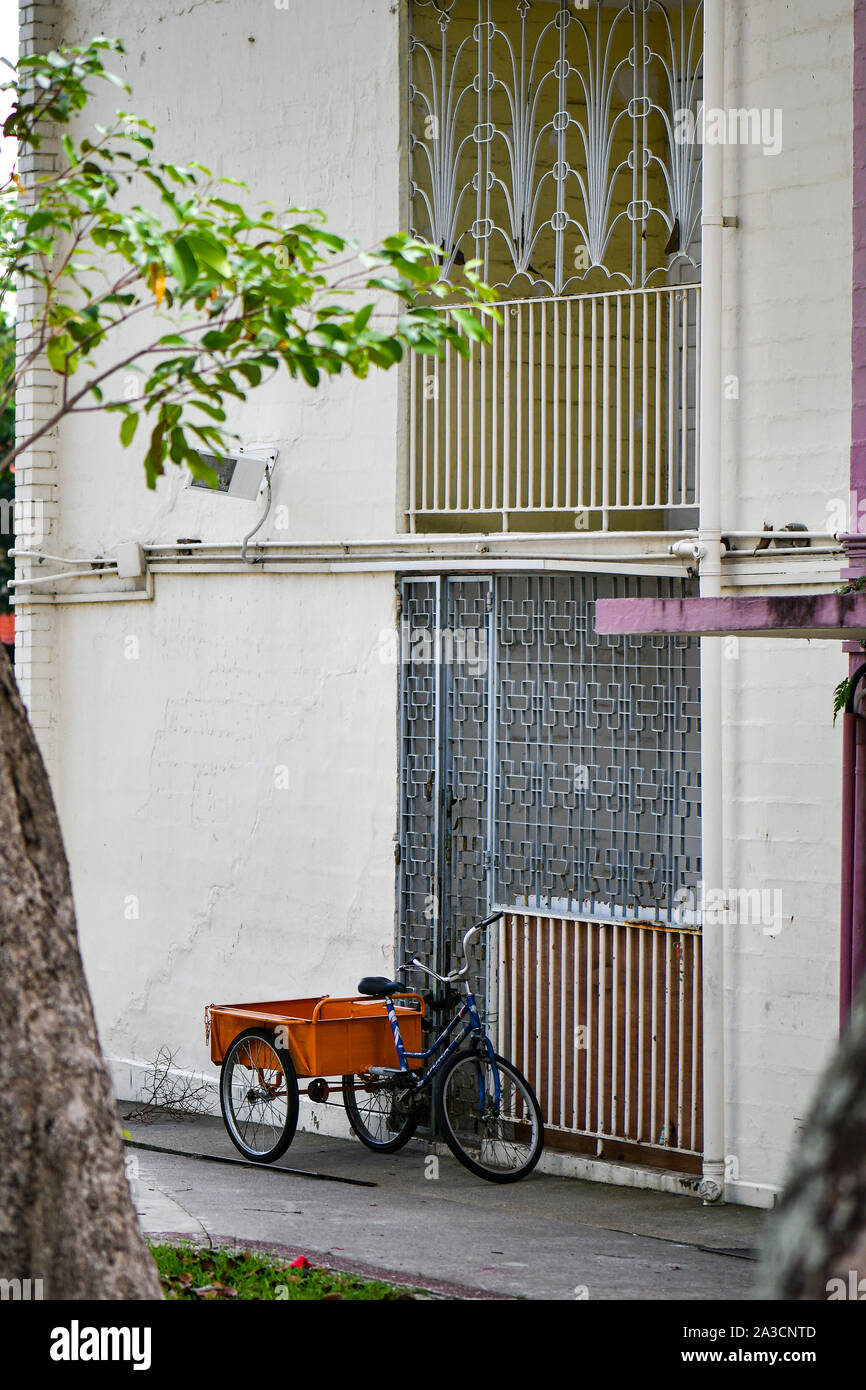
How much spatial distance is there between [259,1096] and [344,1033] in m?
0.71

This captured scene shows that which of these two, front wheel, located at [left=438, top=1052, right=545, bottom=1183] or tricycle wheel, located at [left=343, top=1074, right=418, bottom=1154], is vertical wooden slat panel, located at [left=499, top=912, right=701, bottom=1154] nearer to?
front wheel, located at [left=438, top=1052, right=545, bottom=1183]

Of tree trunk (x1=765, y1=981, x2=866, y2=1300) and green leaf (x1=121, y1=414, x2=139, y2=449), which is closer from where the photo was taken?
tree trunk (x1=765, y1=981, x2=866, y2=1300)

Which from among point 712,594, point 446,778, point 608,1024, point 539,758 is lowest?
point 608,1024

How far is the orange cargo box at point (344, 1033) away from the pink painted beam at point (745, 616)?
3088 millimetres

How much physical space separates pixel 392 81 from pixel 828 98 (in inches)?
126

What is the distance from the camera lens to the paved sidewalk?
809 cm

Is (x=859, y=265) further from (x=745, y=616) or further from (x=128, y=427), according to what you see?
(x=128, y=427)

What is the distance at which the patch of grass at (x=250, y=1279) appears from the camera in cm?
709

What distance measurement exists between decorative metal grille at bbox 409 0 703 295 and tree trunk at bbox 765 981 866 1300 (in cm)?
877

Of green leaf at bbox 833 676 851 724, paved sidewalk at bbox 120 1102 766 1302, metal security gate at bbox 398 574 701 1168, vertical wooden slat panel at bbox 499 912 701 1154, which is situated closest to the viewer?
paved sidewalk at bbox 120 1102 766 1302

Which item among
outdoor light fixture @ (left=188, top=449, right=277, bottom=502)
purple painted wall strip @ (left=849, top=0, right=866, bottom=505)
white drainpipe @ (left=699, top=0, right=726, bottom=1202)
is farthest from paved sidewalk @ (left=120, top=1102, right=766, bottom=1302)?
outdoor light fixture @ (left=188, top=449, right=277, bottom=502)

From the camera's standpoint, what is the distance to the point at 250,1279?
24.4 feet

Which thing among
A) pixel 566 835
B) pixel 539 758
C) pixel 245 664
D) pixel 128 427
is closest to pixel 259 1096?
pixel 566 835

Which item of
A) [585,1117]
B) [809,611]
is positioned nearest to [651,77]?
[809,611]
